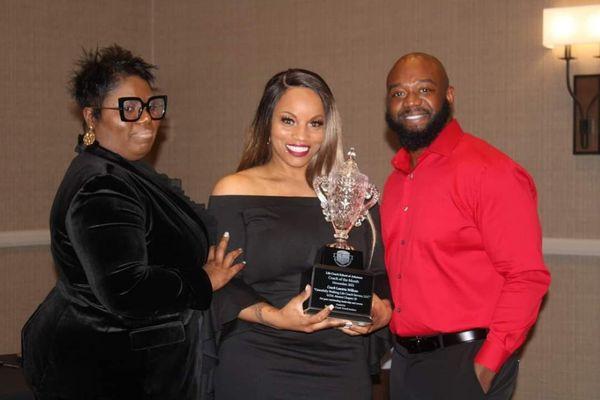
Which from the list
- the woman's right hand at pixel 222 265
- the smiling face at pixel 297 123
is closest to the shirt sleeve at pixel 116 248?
the woman's right hand at pixel 222 265

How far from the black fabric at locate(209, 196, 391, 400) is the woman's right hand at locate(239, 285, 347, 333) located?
2.1 inches

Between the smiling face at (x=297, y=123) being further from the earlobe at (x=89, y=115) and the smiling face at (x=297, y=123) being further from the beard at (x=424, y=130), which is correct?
the earlobe at (x=89, y=115)

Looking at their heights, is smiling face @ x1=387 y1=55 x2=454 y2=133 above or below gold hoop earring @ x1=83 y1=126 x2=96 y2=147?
above

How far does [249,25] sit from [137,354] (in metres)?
3.31

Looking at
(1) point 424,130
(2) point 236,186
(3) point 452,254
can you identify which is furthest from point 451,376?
(2) point 236,186

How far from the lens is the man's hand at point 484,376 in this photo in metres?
2.60

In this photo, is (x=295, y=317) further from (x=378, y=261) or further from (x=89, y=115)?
(x=89, y=115)

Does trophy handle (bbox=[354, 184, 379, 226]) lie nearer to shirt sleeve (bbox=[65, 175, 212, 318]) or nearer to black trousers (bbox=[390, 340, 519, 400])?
black trousers (bbox=[390, 340, 519, 400])

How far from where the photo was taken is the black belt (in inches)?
106

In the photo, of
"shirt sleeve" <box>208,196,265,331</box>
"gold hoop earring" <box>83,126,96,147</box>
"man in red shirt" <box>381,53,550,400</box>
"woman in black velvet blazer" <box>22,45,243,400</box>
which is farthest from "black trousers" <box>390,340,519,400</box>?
"gold hoop earring" <box>83,126,96,147</box>

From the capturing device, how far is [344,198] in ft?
8.20

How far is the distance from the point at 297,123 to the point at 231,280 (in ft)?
1.75

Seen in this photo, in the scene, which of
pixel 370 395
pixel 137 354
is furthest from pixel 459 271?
pixel 137 354

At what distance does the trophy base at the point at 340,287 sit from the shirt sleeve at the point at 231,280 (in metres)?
0.21
